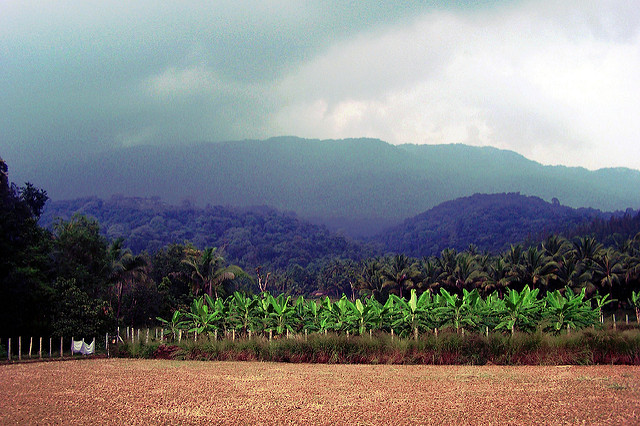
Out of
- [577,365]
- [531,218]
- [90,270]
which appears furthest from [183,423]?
[531,218]

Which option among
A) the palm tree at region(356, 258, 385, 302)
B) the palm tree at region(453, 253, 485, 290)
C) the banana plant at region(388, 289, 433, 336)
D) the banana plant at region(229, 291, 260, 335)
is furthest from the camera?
the palm tree at region(356, 258, 385, 302)

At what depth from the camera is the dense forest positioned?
907 inches

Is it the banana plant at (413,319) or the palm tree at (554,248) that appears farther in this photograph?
the palm tree at (554,248)

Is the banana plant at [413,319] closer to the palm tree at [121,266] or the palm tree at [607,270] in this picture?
the palm tree at [121,266]

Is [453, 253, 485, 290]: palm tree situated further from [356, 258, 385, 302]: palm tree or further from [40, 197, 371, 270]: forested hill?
[40, 197, 371, 270]: forested hill

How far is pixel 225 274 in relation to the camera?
36.8 metres

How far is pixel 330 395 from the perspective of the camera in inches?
406

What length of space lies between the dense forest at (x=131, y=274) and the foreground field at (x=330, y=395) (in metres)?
9.00

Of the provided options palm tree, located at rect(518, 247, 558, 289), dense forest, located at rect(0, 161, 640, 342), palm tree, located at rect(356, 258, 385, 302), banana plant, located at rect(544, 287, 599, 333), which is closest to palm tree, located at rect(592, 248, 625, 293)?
dense forest, located at rect(0, 161, 640, 342)

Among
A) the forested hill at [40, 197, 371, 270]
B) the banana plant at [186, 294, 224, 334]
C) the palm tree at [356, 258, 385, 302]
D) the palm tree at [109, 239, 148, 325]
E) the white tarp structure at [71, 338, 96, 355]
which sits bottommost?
the white tarp structure at [71, 338, 96, 355]

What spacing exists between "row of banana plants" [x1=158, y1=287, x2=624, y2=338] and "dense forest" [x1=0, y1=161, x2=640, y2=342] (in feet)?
18.8

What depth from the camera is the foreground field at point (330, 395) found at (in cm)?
857

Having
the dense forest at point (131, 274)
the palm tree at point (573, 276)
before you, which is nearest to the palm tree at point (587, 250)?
the dense forest at point (131, 274)

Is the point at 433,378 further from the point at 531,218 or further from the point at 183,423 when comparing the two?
the point at 531,218
